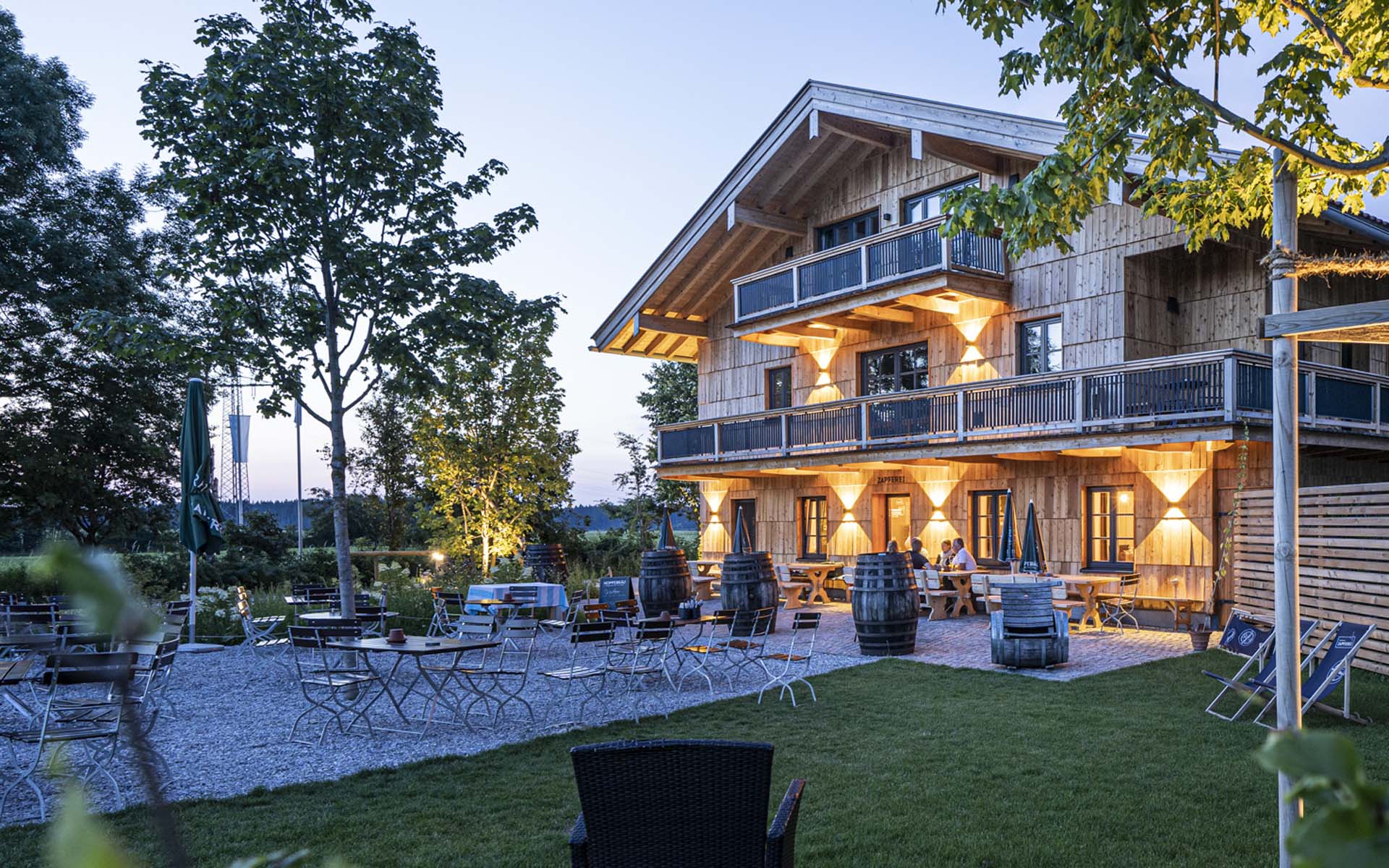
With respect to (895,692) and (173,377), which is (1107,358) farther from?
(173,377)

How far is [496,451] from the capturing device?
79.4 ft

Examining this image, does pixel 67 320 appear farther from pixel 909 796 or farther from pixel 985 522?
pixel 909 796

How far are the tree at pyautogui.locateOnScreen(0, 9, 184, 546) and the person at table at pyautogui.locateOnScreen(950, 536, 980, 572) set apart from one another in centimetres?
→ 1510

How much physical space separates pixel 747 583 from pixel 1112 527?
23.5 feet

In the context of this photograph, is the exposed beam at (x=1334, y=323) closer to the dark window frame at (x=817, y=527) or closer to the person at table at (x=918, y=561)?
the person at table at (x=918, y=561)

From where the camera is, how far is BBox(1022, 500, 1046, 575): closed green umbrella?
627 inches

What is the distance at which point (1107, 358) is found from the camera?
1789 cm

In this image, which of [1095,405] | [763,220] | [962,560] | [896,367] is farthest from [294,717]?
[763,220]

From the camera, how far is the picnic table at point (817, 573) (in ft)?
70.4

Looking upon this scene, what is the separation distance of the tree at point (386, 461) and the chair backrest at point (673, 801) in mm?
26598

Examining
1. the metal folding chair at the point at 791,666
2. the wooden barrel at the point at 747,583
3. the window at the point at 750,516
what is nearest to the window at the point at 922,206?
the window at the point at 750,516

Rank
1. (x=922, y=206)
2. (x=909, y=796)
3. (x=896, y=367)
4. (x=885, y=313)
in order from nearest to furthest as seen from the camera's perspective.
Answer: (x=909, y=796) → (x=885, y=313) → (x=922, y=206) → (x=896, y=367)

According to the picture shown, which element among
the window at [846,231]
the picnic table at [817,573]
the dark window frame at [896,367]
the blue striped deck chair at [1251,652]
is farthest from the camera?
the window at [846,231]

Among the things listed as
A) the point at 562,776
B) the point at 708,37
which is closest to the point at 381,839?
the point at 562,776
